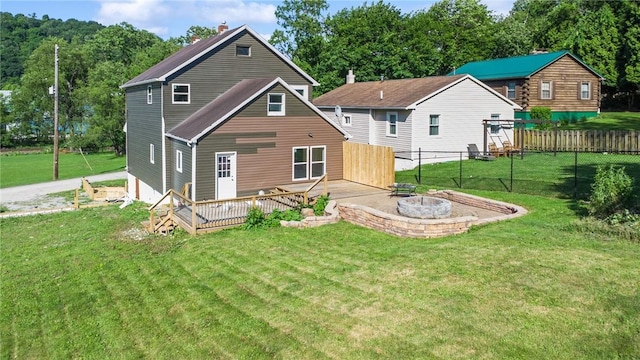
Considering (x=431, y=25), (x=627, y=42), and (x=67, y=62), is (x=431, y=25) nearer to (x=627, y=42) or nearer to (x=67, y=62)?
(x=627, y=42)

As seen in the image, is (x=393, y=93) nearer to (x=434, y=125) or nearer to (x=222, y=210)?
(x=434, y=125)

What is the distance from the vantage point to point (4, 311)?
43.5ft

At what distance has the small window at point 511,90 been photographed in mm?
41688

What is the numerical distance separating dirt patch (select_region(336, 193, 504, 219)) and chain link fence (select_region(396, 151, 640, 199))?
303 cm

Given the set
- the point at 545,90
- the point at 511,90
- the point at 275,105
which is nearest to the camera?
the point at 275,105

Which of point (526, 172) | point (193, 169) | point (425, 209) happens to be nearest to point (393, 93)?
point (526, 172)

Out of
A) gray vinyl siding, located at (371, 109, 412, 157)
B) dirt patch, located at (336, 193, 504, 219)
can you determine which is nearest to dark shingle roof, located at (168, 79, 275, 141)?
dirt patch, located at (336, 193, 504, 219)

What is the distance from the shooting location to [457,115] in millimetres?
31797

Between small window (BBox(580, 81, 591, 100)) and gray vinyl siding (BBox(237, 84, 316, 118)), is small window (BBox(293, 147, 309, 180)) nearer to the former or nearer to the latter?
gray vinyl siding (BBox(237, 84, 316, 118))

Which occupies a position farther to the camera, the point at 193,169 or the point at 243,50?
the point at 243,50

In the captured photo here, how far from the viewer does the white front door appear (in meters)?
22.9

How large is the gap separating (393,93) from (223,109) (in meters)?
14.3

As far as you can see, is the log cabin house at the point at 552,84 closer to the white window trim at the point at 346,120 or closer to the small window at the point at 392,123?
the small window at the point at 392,123

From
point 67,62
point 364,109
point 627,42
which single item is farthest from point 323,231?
point 67,62
